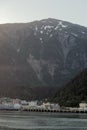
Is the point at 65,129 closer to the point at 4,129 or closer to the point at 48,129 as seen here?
the point at 48,129

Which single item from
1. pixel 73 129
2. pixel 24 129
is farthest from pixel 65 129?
pixel 24 129

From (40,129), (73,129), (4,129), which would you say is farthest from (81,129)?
(4,129)

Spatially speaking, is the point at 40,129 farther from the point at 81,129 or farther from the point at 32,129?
the point at 81,129

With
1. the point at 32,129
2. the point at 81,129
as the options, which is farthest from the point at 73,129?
the point at 32,129

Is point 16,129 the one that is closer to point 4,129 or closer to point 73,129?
point 4,129

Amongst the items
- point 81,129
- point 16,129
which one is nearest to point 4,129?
point 16,129
